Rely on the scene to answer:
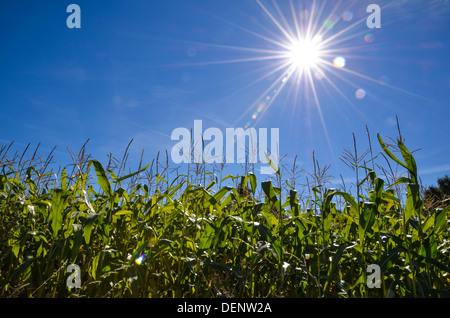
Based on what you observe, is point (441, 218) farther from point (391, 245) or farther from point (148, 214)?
point (148, 214)

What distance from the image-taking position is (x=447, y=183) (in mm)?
18703

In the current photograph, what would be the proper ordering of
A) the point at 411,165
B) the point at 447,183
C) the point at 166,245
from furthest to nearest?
A: the point at 447,183 → the point at 166,245 → the point at 411,165

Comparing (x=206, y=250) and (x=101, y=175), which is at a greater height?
(x=101, y=175)

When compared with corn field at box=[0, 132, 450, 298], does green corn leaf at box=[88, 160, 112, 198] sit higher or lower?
higher

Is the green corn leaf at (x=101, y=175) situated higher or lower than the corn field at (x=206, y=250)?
higher

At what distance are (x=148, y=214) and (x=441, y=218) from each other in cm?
224
